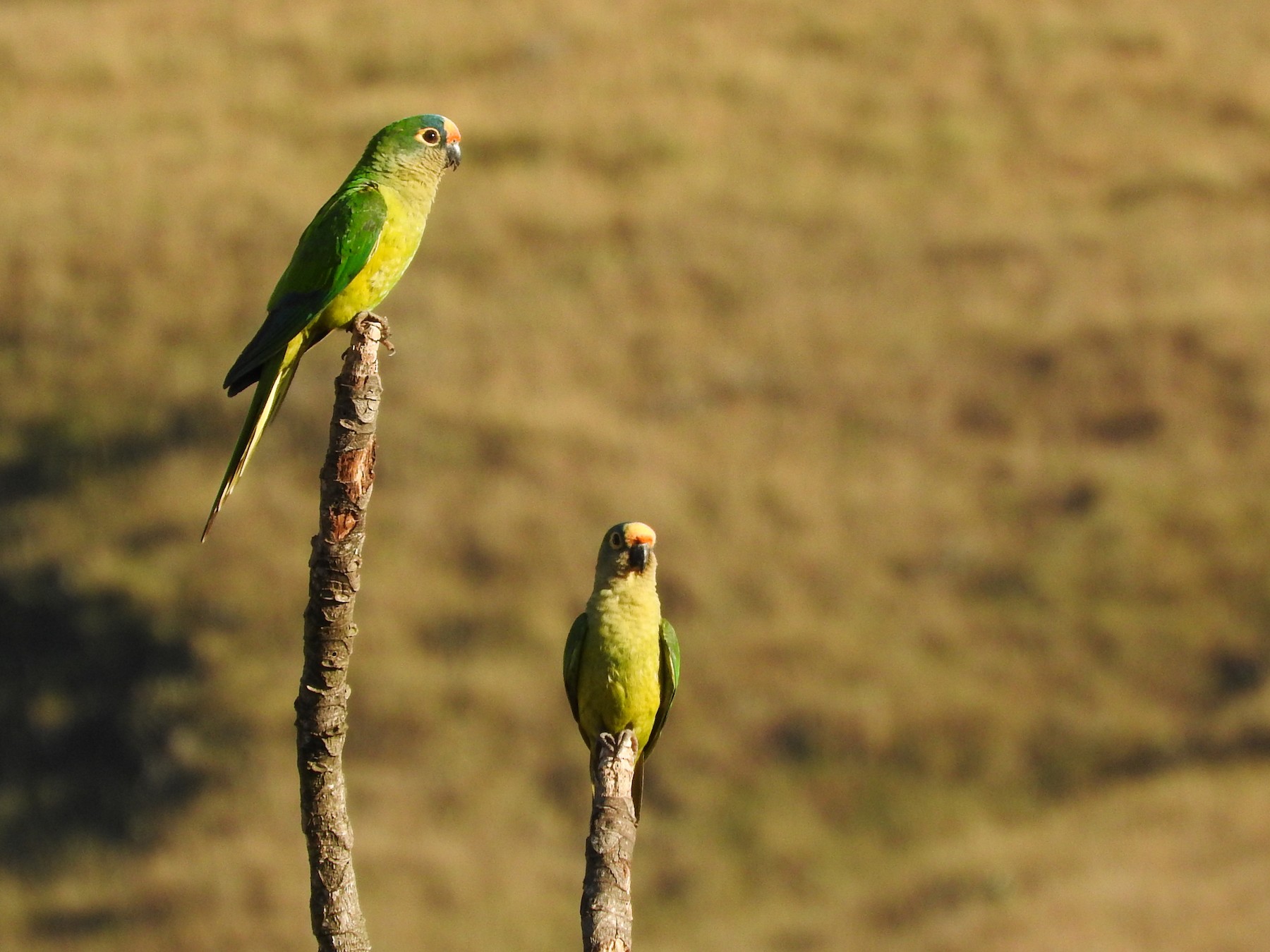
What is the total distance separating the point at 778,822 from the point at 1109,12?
59.2 ft

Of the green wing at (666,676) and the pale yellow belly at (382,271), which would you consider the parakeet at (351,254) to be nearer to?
the pale yellow belly at (382,271)

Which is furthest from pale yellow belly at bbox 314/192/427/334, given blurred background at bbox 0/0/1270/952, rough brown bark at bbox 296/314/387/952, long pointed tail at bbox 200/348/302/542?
blurred background at bbox 0/0/1270/952

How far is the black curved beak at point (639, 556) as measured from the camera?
644cm

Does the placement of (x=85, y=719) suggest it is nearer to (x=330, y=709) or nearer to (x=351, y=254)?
(x=351, y=254)

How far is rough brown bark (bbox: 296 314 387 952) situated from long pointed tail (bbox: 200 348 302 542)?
0.76 metres

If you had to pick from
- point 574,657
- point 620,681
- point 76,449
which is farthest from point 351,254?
point 76,449

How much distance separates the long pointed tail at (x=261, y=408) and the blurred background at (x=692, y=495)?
35.7 feet

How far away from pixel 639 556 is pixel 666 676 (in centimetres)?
60

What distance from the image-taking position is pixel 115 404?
819 inches

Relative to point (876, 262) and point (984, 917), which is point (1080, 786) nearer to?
point (984, 917)

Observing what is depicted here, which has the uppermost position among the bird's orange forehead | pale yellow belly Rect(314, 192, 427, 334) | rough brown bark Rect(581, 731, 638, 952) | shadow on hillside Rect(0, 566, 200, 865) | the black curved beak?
shadow on hillside Rect(0, 566, 200, 865)

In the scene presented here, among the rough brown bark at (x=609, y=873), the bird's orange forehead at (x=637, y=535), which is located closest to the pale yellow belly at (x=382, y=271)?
the bird's orange forehead at (x=637, y=535)

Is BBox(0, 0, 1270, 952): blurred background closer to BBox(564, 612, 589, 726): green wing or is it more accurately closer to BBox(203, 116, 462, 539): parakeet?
BBox(564, 612, 589, 726): green wing

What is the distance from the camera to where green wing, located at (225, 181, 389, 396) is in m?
6.46
